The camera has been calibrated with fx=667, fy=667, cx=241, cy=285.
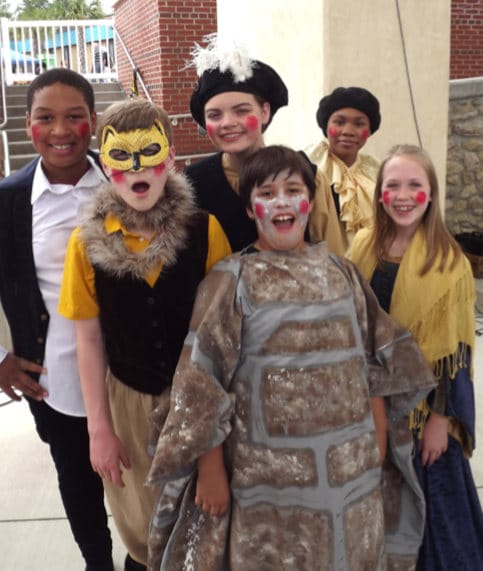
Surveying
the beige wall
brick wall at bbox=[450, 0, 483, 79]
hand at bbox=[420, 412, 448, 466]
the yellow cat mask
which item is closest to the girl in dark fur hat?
hand at bbox=[420, 412, 448, 466]

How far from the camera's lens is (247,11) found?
6.16 m

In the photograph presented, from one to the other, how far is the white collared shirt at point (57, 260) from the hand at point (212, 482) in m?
0.50

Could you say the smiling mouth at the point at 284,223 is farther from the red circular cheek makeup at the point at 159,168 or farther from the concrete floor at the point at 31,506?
the concrete floor at the point at 31,506

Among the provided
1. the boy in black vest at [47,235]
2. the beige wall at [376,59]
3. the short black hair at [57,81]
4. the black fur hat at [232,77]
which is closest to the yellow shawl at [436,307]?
the black fur hat at [232,77]

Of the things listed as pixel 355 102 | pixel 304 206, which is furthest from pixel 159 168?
pixel 355 102

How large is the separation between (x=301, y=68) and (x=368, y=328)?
385 centimetres

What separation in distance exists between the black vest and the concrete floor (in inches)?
42.5

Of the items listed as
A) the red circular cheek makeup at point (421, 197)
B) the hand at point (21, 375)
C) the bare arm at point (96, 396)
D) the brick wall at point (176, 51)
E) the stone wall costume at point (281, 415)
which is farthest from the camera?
the brick wall at point (176, 51)

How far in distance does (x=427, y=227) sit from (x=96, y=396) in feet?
3.50

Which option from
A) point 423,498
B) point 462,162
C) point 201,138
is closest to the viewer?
point 423,498

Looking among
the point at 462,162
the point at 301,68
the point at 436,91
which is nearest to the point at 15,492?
the point at 301,68

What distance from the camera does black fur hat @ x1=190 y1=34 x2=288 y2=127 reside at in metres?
1.97

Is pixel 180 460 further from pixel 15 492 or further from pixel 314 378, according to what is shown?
pixel 15 492

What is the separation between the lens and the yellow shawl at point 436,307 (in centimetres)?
189
